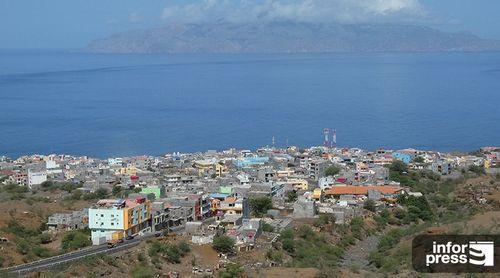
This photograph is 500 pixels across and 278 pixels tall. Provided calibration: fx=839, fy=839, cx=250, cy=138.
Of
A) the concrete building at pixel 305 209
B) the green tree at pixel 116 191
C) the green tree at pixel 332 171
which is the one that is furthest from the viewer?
the green tree at pixel 332 171

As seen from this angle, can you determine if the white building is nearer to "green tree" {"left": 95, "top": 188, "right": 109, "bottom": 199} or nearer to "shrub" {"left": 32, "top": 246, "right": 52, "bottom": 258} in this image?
"green tree" {"left": 95, "top": 188, "right": 109, "bottom": 199}

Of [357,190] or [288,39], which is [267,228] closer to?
[357,190]

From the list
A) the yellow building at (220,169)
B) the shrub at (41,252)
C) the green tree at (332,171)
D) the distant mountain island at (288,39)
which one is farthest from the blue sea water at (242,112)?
the distant mountain island at (288,39)

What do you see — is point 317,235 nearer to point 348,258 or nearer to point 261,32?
point 348,258

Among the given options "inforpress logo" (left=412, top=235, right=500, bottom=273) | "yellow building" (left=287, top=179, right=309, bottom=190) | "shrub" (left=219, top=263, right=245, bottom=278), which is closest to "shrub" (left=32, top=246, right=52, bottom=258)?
"shrub" (left=219, top=263, right=245, bottom=278)

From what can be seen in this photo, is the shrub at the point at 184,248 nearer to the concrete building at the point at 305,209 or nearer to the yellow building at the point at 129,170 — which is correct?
the concrete building at the point at 305,209

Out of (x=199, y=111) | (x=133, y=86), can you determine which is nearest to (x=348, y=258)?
(x=199, y=111)

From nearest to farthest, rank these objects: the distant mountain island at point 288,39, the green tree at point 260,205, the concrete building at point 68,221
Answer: the concrete building at point 68,221, the green tree at point 260,205, the distant mountain island at point 288,39
